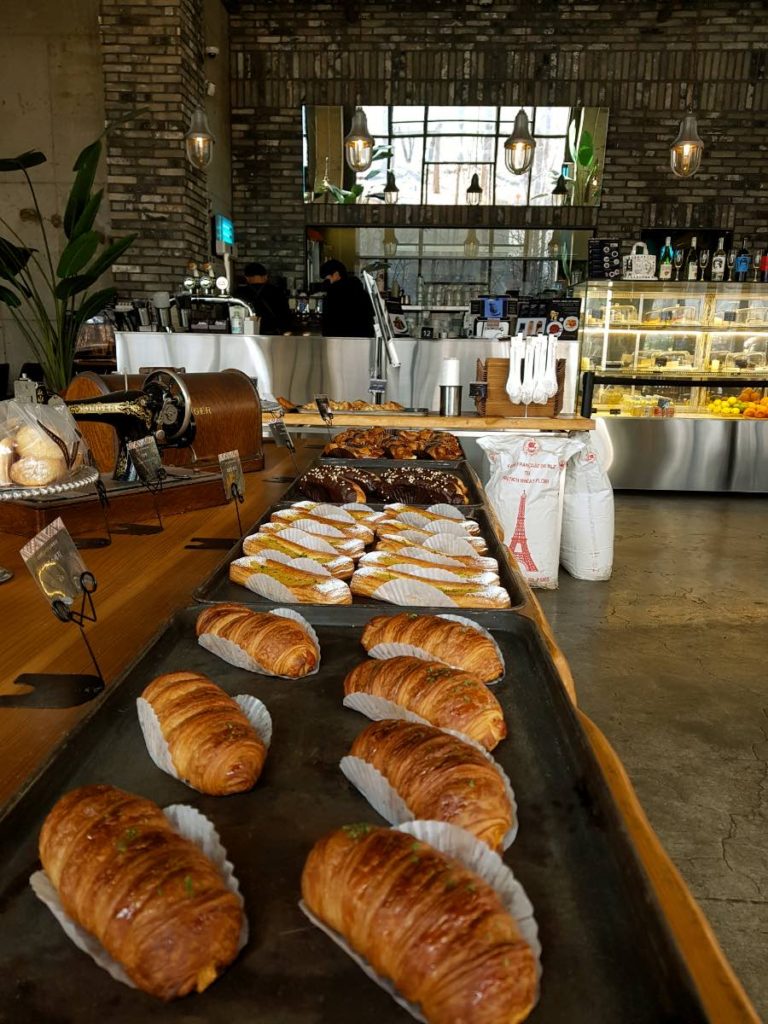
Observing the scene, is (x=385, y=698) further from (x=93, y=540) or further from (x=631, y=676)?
(x=631, y=676)

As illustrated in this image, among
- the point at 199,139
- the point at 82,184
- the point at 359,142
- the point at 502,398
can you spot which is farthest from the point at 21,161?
the point at 359,142

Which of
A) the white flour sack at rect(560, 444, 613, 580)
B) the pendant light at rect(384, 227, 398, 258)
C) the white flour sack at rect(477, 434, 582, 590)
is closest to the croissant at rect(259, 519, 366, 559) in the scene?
the white flour sack at rect(477, 434, 582, 590)

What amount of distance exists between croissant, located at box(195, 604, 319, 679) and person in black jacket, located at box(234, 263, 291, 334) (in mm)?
6664

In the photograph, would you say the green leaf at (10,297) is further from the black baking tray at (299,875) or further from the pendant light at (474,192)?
the pendant light at (474,192)

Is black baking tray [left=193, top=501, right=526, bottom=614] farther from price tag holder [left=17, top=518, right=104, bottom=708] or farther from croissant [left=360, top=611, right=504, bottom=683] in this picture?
price tag holder [left=17, top=518, right=104, bottom=708]

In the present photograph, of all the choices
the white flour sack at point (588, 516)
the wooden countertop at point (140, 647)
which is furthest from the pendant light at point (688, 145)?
the wooden countertop at point (140, 647)

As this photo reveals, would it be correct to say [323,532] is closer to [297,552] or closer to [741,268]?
[297,552]

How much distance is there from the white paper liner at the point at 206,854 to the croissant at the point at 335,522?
105 cm

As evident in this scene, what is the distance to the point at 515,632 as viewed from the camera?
1.30 metres

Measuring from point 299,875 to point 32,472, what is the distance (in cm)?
109

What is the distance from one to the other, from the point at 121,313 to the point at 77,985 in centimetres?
670

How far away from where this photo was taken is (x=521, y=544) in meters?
4.34

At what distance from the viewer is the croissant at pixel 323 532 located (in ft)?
5.73

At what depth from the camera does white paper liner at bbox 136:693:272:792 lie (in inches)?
37.1
